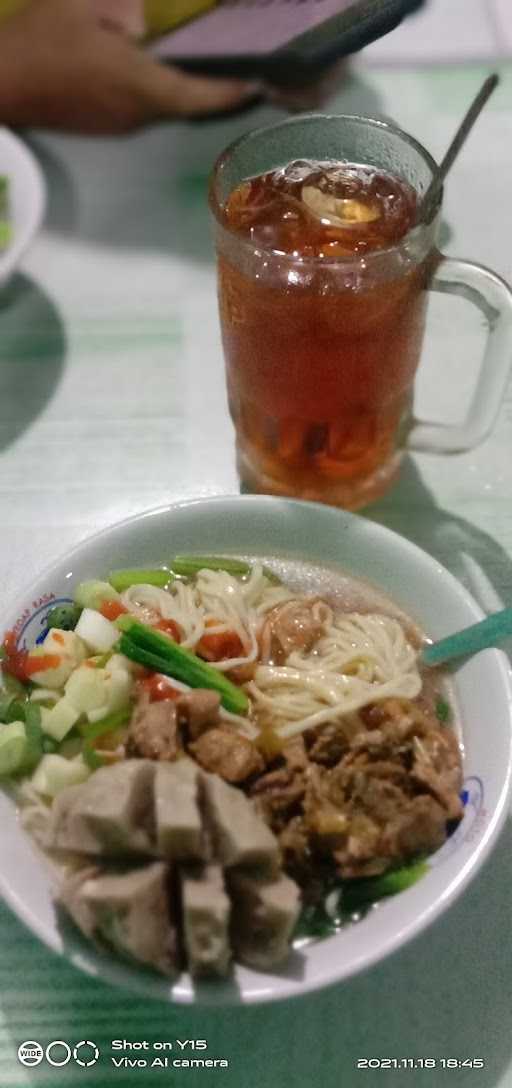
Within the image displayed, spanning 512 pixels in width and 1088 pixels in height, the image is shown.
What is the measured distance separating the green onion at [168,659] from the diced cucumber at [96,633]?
37mm

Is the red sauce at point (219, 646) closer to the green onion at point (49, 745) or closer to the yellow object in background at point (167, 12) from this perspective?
the green onion at point (49, 745)

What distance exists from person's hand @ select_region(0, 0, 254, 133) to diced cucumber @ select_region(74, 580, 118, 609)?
1691 millimetres

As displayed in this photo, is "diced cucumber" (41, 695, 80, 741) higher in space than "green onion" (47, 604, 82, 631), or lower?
lower

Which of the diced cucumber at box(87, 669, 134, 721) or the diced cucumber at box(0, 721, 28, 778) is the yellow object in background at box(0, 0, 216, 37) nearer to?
the diced cucumber at box(87, 669, 134, 721)

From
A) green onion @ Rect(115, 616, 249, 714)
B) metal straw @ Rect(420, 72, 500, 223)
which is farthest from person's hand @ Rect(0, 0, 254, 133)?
green onion @ Rect(115, 616, 249, 714)

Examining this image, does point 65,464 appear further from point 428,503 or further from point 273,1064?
point 273,1064

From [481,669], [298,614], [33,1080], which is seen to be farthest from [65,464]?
[33,1080]

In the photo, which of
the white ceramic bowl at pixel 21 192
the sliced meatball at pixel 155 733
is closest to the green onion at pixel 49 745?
the sliced meatball at pixel 155 733

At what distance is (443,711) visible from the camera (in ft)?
4.46

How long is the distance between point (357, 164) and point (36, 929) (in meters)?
1.30

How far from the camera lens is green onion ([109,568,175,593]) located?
1.49 meters

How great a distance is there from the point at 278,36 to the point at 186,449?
0.89 metres

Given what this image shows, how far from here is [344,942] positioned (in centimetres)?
109

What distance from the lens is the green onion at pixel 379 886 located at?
1151mm
